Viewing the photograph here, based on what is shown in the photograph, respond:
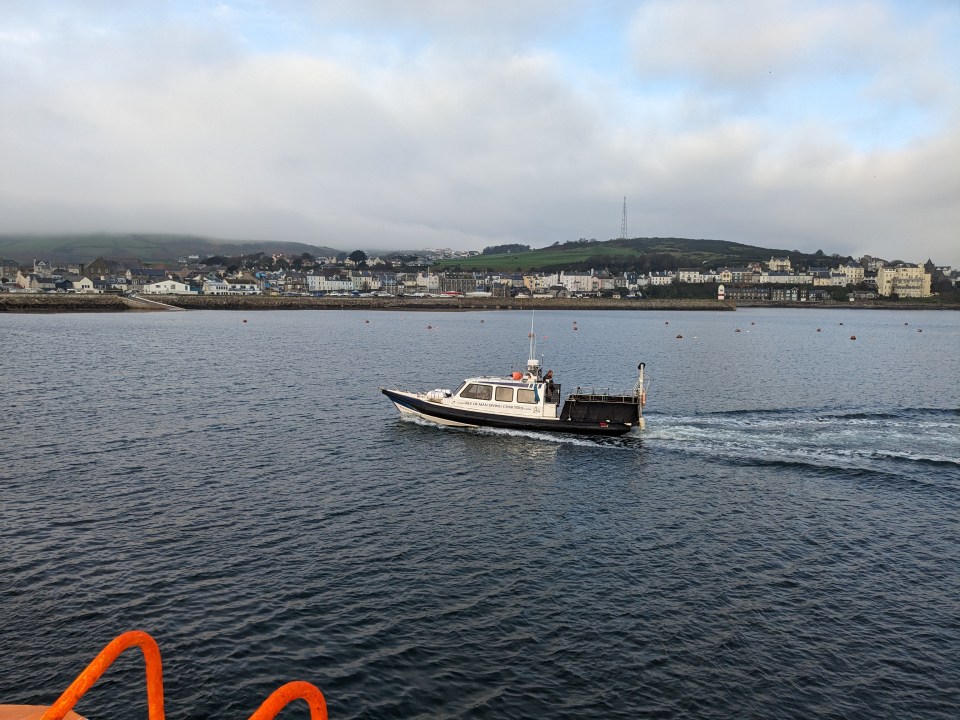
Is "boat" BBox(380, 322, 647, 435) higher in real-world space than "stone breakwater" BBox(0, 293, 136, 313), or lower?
lower

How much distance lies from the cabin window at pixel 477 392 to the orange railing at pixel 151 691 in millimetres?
33818

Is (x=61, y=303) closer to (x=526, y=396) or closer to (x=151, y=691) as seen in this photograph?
(x=526, y=396)

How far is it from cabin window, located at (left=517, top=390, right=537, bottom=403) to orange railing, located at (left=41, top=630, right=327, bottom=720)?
33.7 m

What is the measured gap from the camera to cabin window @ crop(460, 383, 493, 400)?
42688 millimetres

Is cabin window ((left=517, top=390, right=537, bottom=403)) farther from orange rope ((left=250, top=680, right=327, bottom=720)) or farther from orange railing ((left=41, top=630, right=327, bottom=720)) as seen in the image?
orange rope ((left=250, top=680, right=327, bottom=720))

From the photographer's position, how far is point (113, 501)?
88.6 ft

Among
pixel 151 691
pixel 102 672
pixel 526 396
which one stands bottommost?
pixel 526 396

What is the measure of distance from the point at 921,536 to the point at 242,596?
2468 cm

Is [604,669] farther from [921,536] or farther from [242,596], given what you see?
[921,536]

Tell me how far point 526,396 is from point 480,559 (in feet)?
66.2

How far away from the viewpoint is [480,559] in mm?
22688

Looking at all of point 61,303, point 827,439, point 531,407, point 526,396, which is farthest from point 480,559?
point 61,303

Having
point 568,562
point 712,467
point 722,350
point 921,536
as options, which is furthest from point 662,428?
point 722,350

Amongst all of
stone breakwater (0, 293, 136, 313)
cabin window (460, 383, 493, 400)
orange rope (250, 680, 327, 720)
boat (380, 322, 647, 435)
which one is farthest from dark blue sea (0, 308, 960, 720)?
stone breakwater (0, 293, 136, 313)
